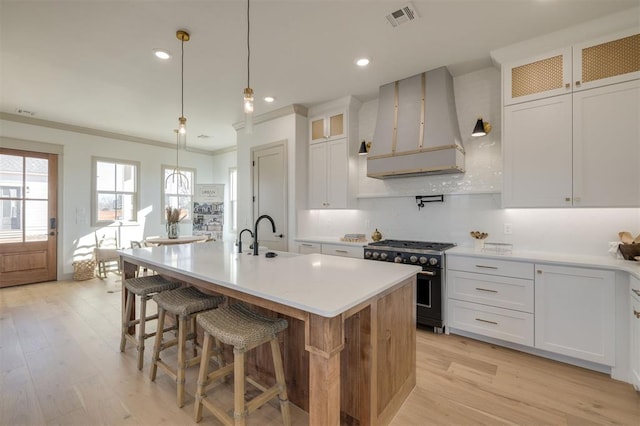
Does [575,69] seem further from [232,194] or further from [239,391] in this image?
[232,194]

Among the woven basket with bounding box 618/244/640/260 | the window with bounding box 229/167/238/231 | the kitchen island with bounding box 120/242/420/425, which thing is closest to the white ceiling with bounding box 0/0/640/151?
the woven basket with bounding box 618/244/640/260

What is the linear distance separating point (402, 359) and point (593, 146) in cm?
238

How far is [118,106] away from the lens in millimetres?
4316

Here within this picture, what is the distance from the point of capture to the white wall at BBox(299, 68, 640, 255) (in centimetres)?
271

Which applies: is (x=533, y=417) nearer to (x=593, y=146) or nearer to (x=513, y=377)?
(x=513, y=377)

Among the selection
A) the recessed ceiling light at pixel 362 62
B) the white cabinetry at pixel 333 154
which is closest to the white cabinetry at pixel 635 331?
the white cabinetry at pixel 333 154

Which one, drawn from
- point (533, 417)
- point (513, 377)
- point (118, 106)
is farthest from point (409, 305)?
point (118, 106)

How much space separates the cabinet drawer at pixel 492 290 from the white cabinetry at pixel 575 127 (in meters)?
0.75

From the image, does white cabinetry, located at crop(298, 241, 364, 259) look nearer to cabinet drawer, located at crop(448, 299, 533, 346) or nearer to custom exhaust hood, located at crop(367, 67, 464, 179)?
→ custom exhaust hood, located at crop(367, 67, 464, 179)

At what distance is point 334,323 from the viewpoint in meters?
1.26

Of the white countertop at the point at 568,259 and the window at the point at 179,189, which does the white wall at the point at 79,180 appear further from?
the white countertop at the point at 568,259

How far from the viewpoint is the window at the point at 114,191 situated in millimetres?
5629

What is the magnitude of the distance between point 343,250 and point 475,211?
5.32 ft

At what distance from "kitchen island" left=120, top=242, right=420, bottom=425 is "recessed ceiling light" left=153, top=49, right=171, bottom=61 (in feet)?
6.69
